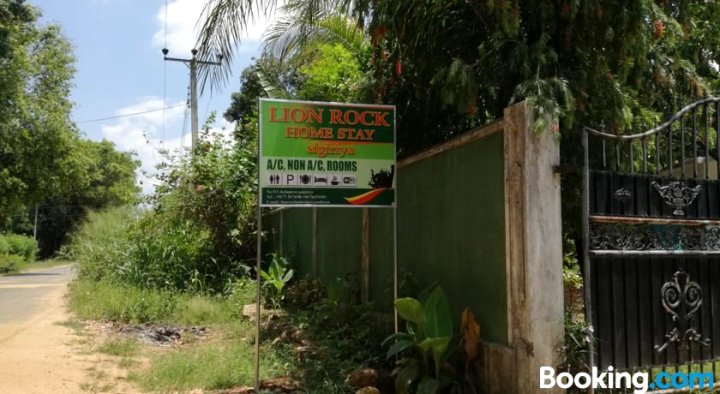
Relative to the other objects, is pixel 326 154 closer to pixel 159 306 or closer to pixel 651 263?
pixel 651 263

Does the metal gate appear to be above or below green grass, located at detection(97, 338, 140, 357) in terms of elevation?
above

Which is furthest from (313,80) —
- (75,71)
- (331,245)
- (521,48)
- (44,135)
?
(75,71)

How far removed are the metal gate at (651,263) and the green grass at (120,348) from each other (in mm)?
5611

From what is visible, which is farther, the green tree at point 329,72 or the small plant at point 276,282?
the green tree at point 329,72

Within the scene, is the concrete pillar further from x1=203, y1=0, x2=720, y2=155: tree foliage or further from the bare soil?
the bare soil

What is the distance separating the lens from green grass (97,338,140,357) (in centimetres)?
764

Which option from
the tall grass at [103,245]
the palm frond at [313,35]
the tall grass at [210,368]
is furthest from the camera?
the tall grass at [103,245]

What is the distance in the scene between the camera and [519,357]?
4676 mm

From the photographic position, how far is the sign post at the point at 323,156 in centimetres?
567

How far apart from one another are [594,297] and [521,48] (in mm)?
2275

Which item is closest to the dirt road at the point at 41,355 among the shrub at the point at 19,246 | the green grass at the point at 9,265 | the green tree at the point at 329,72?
the green tree at the point at 329,72

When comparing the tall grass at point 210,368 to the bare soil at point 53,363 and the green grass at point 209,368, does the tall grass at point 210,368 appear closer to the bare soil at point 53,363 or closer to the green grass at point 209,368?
the green grass at point 209,368

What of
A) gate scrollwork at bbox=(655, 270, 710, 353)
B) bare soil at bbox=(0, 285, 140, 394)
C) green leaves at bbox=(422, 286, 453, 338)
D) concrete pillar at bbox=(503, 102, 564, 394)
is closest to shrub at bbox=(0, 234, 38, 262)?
bare soil at bbox=(0, 285, 140, 394)

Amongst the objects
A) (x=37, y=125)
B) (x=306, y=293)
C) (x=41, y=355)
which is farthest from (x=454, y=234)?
(x=37, y=125)
